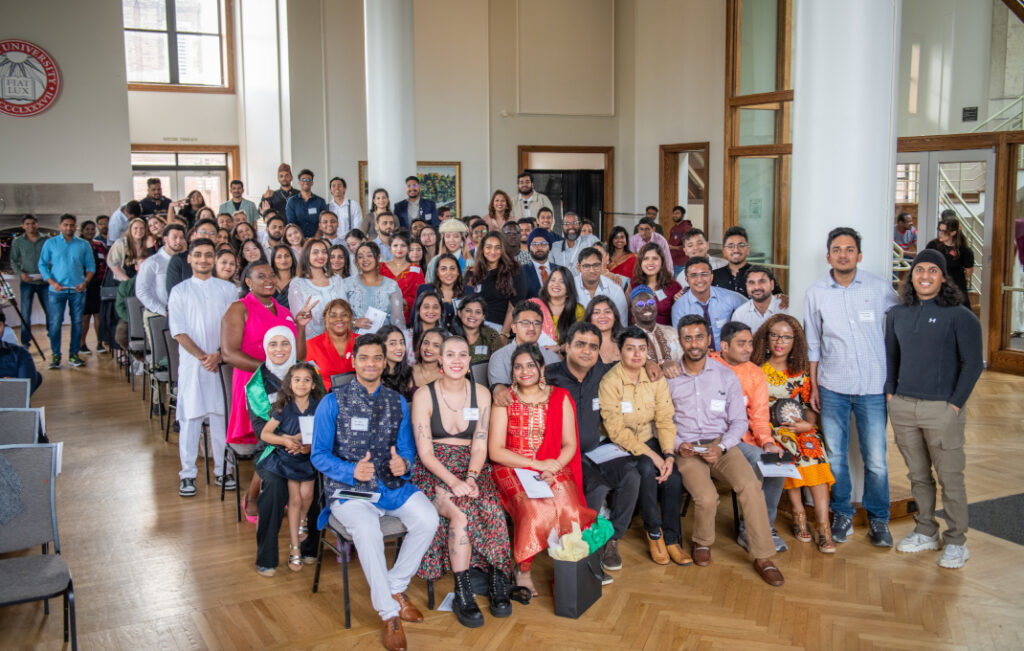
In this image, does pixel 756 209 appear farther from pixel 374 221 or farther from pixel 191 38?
pixel 191 38

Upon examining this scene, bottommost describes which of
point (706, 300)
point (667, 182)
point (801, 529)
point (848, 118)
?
point (801, 529)

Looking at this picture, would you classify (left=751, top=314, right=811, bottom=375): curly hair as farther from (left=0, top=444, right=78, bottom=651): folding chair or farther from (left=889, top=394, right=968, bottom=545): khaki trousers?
(left=0, top=444, right=78, bottom=651): folding chair

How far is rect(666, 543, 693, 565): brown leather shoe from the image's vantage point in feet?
15.8

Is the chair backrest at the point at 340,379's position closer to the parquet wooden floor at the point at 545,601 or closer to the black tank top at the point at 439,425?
the black tank top at the point at 439,425

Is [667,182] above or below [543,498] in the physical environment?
above

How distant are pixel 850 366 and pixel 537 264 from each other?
3.07 m

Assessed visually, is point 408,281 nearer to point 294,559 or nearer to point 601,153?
point 294,559

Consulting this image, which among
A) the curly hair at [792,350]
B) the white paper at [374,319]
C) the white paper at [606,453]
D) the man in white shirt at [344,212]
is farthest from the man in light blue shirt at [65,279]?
the curly hair at [792,350]

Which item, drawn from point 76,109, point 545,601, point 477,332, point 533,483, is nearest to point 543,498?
point 533,483

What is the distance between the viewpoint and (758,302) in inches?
219

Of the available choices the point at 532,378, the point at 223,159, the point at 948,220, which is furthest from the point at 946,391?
the point at 223,159

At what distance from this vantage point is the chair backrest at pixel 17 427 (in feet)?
14.7

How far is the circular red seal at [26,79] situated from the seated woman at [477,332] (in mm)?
10192

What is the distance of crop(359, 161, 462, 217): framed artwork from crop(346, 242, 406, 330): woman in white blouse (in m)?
8.17
